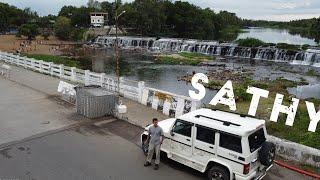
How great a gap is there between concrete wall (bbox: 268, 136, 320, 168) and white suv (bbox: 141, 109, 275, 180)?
2.21 metres

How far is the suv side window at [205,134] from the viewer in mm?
10273

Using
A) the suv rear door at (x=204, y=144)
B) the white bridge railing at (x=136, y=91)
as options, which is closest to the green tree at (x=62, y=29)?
the white bridge railing at (x=136, y=91)

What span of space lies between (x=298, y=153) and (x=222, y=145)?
12.0 feet

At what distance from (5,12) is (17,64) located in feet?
338

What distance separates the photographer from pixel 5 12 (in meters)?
128

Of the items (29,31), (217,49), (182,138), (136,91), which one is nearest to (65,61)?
(217,49)

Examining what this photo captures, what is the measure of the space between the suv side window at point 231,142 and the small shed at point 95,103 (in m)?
8.10

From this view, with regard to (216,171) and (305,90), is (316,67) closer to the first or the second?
(305,90)

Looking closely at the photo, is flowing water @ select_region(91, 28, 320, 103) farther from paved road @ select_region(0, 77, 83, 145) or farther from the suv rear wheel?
the suv rear wheel

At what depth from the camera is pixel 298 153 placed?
12.2m

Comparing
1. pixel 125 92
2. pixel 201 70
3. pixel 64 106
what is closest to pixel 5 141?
pixel 64 106

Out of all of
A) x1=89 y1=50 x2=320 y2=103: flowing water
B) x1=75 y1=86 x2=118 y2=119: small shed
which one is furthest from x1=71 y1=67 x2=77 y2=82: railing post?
x1=89 y1=50 x2=320 y2=103: flowing water

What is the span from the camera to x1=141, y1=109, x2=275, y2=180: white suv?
971 centimetres

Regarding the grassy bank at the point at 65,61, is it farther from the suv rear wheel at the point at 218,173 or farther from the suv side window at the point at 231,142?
the suv side window at the point at 231,142
